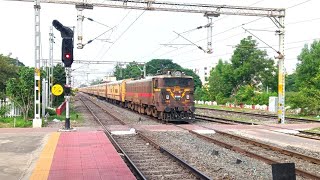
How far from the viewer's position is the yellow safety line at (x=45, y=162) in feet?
29.6

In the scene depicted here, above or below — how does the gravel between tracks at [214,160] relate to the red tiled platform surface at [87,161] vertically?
below

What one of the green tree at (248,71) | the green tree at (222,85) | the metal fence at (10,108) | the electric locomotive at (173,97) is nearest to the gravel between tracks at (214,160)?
the electric locomotive at (173,97)

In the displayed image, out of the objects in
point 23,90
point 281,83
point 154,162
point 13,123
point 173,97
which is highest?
point 281,83

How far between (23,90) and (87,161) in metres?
14.1

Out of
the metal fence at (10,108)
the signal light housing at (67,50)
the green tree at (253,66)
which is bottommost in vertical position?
the metal fence at (10,108)

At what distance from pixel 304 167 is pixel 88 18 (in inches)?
670

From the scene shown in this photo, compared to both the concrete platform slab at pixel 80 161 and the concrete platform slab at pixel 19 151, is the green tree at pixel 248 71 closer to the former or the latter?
the concrete platform slab at pixel 19 151

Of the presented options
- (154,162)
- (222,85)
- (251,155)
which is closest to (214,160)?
(251,155)

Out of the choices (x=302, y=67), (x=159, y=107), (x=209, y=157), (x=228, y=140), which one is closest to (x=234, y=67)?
(x=302, y=67)

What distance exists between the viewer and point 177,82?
82.9 ft

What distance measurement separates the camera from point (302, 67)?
57.2m

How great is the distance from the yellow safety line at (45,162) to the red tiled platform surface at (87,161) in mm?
124

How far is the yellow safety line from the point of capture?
902 cm

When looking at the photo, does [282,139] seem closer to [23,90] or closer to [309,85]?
[23,90]
